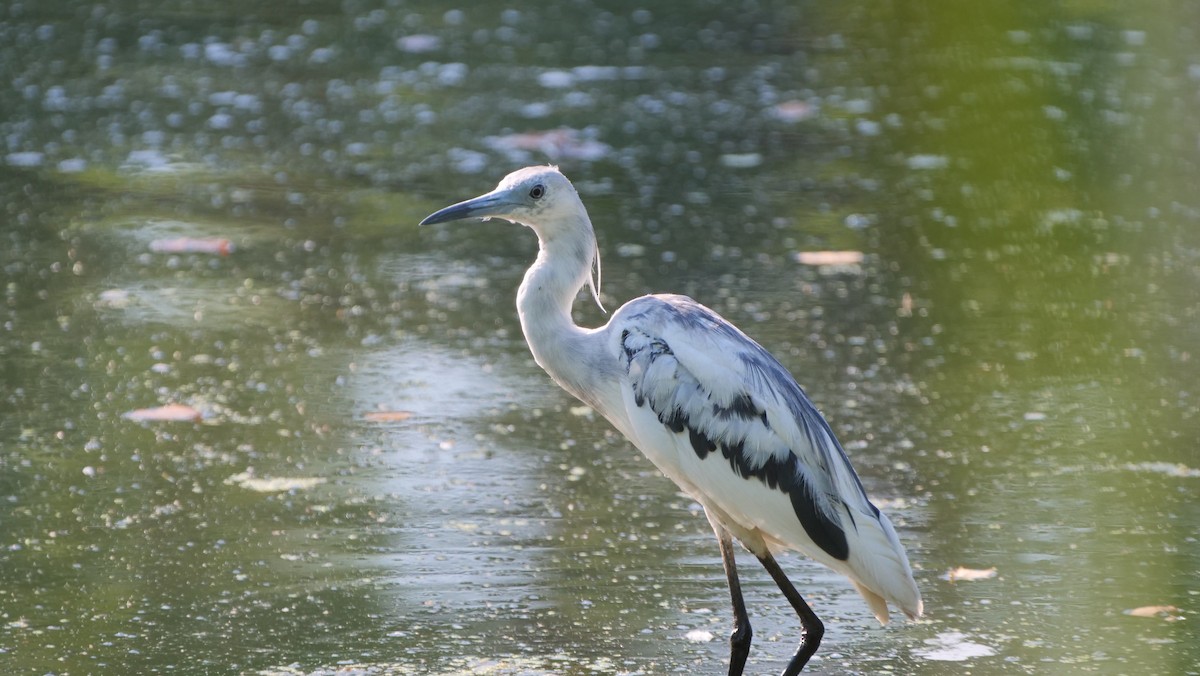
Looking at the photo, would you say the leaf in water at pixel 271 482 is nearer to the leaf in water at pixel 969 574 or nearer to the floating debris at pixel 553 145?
the leaf in water at pixel 969 574

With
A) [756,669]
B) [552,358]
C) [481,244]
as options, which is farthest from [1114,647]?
[481,244]

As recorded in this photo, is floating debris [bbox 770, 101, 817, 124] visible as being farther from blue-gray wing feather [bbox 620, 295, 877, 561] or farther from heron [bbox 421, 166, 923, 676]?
blue-gray wing feather [bbox 620, 295, 877, 561]

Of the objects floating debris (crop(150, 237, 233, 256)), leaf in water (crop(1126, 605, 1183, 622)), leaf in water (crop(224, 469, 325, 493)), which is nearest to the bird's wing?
leaf in water (crop(1126, 605, 1183, 622))

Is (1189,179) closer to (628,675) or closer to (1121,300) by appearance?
(1121,300)

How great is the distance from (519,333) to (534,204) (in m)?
2.34

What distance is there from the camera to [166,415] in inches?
230

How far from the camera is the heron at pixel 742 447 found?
13.6 feet

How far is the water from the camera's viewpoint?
449 cm

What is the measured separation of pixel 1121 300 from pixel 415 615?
146 inches

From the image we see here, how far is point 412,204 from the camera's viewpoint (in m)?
8.23

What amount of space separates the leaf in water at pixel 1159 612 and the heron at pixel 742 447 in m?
0.71

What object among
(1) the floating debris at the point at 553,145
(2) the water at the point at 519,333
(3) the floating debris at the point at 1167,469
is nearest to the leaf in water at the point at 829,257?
(2) the water at the point at 519,333

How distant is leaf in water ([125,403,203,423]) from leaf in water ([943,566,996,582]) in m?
2.63

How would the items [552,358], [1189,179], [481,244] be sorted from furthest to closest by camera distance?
[1189,179] → [481,244] → [552,358]
